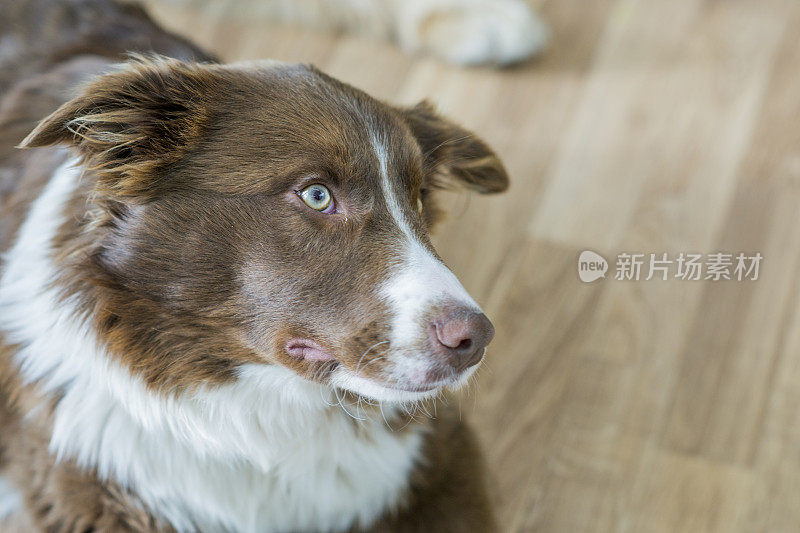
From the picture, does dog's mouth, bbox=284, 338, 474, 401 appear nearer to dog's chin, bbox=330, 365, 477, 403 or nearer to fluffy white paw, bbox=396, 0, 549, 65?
dog's chin, bbox=330, 365, 477, 403

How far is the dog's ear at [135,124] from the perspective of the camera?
1618mm

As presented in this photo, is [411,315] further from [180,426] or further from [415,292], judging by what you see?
[180,426]

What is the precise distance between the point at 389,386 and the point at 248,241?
0.37 metres

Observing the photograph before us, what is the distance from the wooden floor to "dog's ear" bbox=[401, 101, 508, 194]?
644 mm

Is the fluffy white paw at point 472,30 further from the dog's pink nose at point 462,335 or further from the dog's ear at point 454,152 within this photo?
the dog's pink nose at point 462,335

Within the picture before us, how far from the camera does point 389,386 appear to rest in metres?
1.67

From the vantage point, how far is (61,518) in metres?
1.90

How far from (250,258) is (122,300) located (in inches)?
10.1

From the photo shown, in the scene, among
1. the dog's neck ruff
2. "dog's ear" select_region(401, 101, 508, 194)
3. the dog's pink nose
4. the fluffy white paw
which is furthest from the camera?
the fluffy white paw

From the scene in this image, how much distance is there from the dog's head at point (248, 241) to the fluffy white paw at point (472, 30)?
1.54 m

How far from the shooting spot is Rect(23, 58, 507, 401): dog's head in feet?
5.39

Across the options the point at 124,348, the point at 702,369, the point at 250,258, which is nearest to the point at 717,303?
the point at 702,369

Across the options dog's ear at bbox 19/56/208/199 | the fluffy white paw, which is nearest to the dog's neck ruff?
dog's ear at bbox 19/56/208/199

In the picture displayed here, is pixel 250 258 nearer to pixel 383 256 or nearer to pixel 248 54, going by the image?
pixel 383 256
